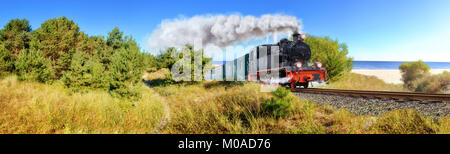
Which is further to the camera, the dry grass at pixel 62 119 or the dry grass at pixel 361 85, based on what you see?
the dry grass at pixel 361 85

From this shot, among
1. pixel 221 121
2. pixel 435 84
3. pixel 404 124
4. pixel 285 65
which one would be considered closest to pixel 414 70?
pixel 435 84

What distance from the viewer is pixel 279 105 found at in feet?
16.6

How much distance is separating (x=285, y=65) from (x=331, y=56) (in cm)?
949

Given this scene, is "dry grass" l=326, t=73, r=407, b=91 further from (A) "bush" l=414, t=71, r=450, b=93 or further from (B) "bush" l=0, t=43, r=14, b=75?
(B) "bush" l=0, t=43, r=14, b=75

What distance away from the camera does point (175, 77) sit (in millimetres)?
15766

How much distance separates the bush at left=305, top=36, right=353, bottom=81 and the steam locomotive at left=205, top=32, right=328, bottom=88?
690cm

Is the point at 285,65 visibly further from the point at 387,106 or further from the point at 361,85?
the point at 361,85

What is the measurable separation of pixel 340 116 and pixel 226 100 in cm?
438

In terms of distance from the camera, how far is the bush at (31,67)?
11.4m

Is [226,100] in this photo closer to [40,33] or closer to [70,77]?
[70,77]

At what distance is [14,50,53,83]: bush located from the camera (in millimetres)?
11414

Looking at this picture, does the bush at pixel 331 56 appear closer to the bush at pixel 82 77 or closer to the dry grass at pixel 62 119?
the dry grass at pixel 62 119

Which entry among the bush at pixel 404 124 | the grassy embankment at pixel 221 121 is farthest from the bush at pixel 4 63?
the bush at pixel 404 124

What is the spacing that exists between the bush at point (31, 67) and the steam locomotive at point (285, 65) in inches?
588
